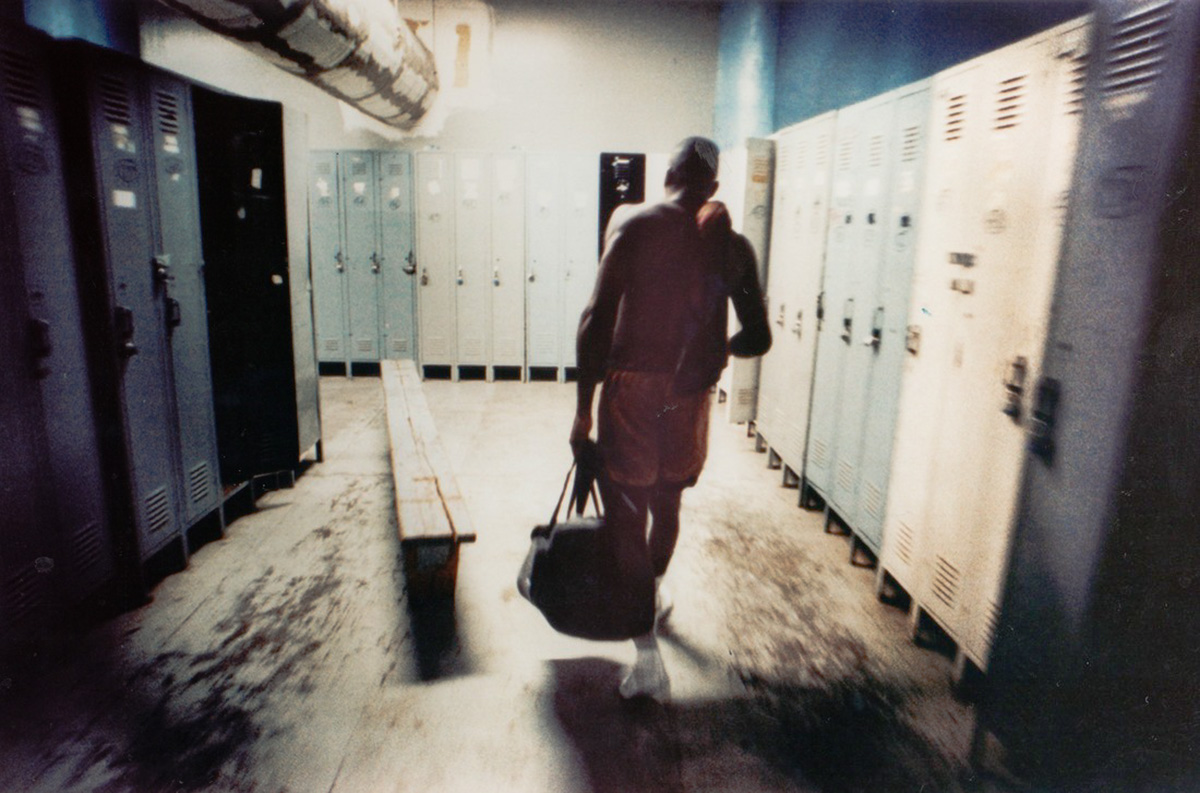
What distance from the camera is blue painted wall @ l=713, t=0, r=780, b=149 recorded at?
614 centimetres

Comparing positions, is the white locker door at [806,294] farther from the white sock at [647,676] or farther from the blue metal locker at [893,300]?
the white sock at [647,676]

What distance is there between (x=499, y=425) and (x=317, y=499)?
65.7 inches

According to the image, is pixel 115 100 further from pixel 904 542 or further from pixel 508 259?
pixel 508 259

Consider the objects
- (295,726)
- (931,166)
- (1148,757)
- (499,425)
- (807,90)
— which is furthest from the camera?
(807,90)

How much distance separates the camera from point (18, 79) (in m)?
1.94

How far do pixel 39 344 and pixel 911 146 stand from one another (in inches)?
117

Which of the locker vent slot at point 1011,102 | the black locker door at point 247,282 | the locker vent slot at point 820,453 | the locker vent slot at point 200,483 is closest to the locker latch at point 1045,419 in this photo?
the locker vent slot at point 1011,102

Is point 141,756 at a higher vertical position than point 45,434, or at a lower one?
lower

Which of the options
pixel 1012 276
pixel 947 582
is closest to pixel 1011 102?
pixel 1012 276

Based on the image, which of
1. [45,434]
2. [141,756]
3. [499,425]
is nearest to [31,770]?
[141,756]

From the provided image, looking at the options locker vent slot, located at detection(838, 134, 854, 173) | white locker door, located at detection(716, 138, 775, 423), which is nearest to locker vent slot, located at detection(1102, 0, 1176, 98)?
locker vent slot, located at detection(838, 134, 854, 173)

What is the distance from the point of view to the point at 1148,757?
151 cm

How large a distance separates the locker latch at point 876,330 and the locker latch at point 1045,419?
3.54 ft

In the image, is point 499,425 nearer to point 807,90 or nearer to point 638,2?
point 807,90
